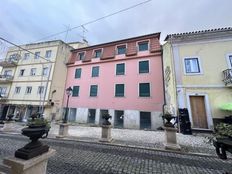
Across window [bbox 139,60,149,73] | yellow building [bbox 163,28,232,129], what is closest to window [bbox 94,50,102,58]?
window [bbox 139,60,149,73]

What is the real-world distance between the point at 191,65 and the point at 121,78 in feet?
25.7

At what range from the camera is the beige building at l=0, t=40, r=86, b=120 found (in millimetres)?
16891

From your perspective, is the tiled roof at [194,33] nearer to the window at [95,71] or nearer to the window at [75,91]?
the window at [95,71]

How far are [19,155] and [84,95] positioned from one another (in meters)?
15.4

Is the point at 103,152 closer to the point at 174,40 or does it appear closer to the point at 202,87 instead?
the point at 202,87

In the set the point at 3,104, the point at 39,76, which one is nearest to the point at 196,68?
the point at 39,76

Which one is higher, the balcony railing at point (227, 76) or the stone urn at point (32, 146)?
the balcony railing at point (227, 76)

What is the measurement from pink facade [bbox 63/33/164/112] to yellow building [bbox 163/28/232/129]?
335cm

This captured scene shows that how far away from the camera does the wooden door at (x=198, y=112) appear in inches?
364

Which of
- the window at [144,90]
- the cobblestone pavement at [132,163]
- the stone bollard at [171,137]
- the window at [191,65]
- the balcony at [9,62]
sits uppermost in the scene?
the balcony at [9,62]

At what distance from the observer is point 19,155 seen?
187 centimetres

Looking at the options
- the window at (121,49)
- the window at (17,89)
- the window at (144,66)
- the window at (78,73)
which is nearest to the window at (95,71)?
the window at (78,73)

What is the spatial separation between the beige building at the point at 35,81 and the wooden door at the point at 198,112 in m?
16.4

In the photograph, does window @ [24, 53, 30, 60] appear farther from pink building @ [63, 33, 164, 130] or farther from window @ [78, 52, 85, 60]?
window @ [78, 52, 85, 60]
